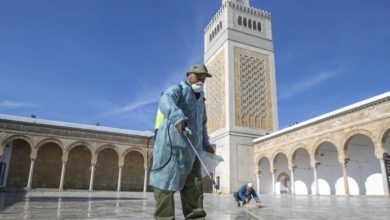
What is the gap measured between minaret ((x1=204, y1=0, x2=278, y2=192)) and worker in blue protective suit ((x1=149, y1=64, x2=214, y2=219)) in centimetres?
2011

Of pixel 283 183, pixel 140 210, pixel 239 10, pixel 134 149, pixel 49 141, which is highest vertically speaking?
pixel 239 10

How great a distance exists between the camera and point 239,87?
25.0 meters

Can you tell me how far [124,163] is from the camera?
21938 mm

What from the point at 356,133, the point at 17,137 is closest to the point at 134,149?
the point at 17,137

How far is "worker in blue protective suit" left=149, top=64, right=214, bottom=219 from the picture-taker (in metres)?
2.37

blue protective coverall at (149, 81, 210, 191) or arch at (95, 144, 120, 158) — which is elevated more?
arch at (95, 144, 120, 158)

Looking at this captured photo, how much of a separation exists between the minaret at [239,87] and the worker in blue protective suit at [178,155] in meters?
20.1

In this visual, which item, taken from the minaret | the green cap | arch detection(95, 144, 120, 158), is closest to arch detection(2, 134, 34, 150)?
arch detection(95, 144, 120, 158)

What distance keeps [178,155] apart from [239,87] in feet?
75.1

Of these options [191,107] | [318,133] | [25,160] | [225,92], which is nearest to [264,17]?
[225,92]

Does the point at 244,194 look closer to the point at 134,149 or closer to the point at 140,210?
the point at 140,210

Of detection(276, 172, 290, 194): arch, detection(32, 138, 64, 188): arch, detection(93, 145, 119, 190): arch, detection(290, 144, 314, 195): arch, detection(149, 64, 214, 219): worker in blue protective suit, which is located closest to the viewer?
detection(149, 64, 214, 219): worker in blue protective suit

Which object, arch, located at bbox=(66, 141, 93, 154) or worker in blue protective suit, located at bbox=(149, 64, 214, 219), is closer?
worker in blue protective suit, located at bbox=(149, 64, 214, 219)

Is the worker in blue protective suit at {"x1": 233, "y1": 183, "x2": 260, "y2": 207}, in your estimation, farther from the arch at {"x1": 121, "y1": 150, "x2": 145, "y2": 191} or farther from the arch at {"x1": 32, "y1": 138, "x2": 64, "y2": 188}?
the arch at {"x1": 121, "y1": 150, "x2": 145, "y2": 191}
